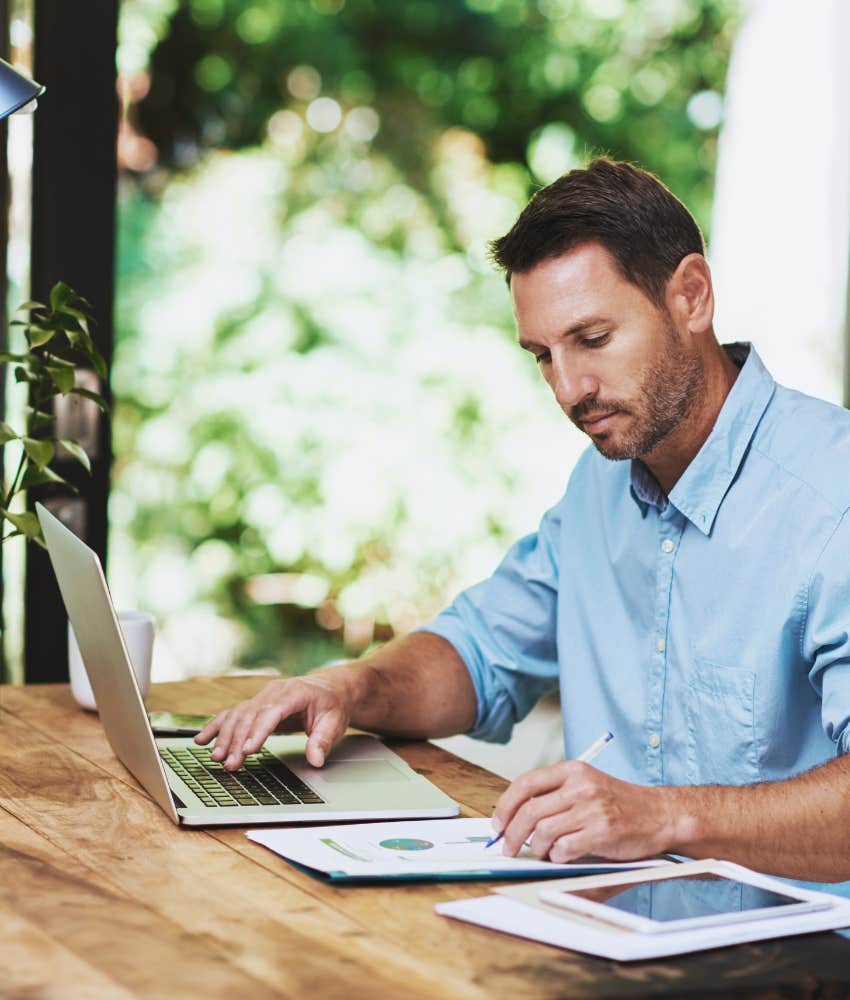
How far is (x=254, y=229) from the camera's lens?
4383 millimetres

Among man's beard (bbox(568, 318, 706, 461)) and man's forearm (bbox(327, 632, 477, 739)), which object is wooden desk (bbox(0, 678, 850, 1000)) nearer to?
man's forearm (bbox(327, 632, 477, 739))

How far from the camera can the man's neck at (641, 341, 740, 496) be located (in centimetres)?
159

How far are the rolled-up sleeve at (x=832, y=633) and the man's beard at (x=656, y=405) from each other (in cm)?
23

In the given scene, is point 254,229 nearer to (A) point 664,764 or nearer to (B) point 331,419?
(B) point 331,419

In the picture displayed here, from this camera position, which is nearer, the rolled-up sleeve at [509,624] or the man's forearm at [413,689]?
the man's forearm at [413,689]

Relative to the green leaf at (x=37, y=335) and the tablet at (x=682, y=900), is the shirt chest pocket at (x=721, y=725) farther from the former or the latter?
the green leaf at (x=37, y=335)

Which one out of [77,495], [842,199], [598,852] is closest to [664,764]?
[598,852]

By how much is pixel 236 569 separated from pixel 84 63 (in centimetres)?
246

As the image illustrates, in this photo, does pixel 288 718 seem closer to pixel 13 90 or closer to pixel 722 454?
pixel 722 454

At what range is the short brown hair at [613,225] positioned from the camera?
5.06 ft

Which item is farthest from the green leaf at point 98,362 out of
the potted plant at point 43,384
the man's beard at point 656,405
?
the man's beard at point 656,405

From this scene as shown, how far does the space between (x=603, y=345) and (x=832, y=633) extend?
387 millimetres

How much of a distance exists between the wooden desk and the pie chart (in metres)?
0.10

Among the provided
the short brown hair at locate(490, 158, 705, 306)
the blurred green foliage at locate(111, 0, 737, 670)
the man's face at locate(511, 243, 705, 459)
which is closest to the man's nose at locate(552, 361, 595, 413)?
the man's face at locate(511, 243, 705, 459)
